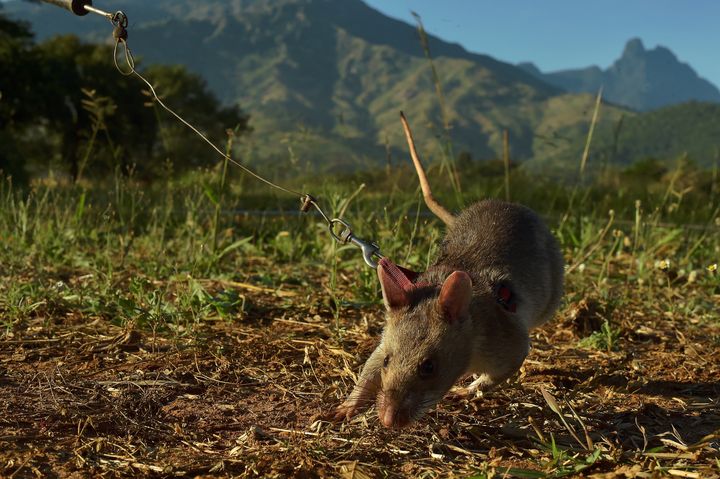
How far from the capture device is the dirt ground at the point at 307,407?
2.71 metres

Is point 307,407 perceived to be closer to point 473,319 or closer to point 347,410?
point 347,410

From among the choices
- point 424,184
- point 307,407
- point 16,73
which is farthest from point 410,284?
point 16,73

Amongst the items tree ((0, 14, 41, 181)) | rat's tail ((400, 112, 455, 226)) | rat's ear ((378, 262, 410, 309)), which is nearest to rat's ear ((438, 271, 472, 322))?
rat's ear ((378, 262, 410, 309))

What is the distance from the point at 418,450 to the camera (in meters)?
2.91

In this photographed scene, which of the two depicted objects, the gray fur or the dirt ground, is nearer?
the dirt ground

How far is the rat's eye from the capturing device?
312 centimetres

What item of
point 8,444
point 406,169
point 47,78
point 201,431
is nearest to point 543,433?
point 201,431

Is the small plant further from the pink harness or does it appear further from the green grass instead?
the pink harness

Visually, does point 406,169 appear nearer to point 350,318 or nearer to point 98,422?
point 350,318

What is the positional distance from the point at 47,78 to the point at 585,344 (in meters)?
27.0

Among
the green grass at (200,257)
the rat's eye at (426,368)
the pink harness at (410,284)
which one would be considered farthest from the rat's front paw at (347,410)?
the green grass at (200,257)

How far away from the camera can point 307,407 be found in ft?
11.1

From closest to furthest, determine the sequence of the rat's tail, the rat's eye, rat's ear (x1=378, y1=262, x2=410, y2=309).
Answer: the rat's eye < rat's ear (x1=378, y1=262, x2=410, y2=309) < the rat's tail

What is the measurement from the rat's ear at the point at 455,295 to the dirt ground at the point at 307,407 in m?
0.51
